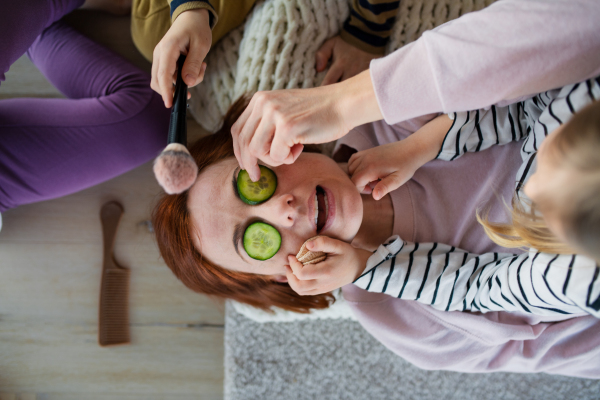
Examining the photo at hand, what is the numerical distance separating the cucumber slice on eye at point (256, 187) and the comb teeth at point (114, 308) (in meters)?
0.53

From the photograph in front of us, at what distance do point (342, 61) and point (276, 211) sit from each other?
0.43 meters

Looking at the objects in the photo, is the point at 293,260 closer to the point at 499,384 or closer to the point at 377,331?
the point at 377,331

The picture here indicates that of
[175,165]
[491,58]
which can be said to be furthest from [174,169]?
[491,58]

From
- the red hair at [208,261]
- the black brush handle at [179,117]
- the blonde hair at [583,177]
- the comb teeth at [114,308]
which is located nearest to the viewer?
the blonde hair at [583,177]

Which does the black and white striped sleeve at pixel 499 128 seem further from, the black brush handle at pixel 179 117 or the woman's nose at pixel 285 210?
the black brush handle at pixel 179 117

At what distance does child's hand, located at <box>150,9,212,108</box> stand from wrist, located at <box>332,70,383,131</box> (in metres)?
0.24

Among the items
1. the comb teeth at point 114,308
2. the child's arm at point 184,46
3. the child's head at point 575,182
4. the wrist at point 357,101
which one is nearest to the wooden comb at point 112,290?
the comb teeth at point 114,308

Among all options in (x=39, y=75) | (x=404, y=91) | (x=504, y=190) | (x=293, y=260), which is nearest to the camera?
(x=404, y=91)

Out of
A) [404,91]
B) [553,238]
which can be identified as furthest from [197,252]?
[553,238]

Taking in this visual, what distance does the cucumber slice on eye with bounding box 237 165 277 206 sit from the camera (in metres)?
0.66

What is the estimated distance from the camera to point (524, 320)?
825mm

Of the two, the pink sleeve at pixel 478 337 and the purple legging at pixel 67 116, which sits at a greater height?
the purple legging at pixel 67 116

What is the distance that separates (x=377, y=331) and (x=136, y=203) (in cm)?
69

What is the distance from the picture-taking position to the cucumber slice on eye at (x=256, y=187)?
0.66m
